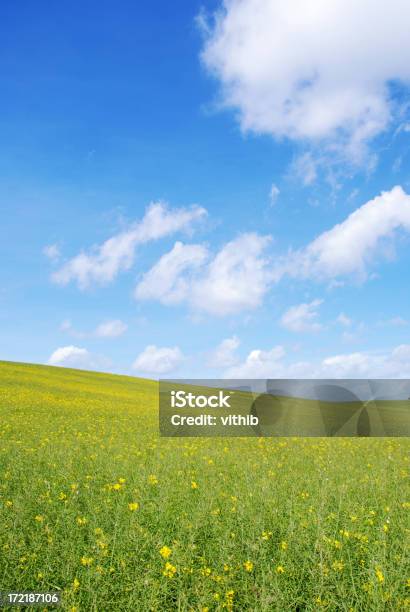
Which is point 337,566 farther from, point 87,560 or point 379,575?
point 87,560

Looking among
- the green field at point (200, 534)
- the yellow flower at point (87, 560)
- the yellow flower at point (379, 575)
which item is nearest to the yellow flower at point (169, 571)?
the green field at point (200, 534)

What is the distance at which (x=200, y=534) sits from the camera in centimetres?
726

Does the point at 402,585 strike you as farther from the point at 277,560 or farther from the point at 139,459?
the point at 139,459

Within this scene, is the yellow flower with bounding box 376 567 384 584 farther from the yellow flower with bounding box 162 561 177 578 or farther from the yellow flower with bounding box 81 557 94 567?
the yellow flower with bounding box 81 557 94 567

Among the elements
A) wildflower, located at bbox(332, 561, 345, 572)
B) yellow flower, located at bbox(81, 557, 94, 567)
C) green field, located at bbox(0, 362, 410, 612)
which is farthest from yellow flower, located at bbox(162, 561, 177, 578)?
wildflower, located at bbox(332, 561, 345, 572)

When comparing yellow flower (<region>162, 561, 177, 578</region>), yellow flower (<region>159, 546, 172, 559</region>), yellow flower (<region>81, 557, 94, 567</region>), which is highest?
yellow flower (<region>159, 546, 172, 559</region>)

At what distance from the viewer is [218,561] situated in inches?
254

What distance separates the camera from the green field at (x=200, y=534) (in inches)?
229

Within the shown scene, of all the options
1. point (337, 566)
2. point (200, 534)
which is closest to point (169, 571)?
point (200, 534)

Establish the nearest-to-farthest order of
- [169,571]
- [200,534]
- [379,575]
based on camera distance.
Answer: [379,575]
[169,571]
[200,534]

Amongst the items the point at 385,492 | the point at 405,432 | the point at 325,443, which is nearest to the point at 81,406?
the point at 325,443

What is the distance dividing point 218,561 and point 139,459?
685 cm

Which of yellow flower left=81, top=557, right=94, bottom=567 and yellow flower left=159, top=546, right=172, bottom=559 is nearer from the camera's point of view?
yellow flower left=81, top=557, right=94, bottom=567

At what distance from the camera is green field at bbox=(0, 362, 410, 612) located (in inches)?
229
